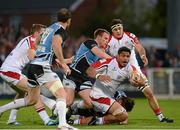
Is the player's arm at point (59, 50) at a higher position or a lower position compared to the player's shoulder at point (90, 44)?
lower

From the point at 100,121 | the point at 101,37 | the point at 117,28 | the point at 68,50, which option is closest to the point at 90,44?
the point at 101,37

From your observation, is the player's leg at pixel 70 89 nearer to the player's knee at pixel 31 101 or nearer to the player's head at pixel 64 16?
the player's knee at pixel 31 101

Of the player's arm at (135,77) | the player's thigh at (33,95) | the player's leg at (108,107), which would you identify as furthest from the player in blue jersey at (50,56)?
the player's arm at (135,77)

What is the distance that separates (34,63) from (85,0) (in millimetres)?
43935

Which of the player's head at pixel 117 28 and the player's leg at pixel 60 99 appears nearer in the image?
the player's leg at pixel 60 99

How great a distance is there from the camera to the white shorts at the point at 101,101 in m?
18.1

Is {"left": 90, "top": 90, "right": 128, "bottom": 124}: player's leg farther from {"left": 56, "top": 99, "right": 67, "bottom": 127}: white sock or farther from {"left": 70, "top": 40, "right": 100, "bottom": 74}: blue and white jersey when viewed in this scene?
{"left": 56, "top": 99, "right": 67, "bottom": 127}: white sock

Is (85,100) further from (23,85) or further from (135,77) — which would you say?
(23,85)

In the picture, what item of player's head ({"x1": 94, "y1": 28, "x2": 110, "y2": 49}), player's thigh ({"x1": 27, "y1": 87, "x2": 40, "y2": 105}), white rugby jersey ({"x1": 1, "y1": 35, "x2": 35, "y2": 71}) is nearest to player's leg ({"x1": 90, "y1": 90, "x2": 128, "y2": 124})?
player's thigh ({"x1": 27, "y1": 87, "x2": 40, "y2": 105})

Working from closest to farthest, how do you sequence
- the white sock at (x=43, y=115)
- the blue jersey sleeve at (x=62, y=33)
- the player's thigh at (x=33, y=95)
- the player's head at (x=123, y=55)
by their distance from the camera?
the blue jersey sleeve at (x=62, y=33)
the player's thigh at (x=33, y=95)
the player's head at (x=123, y=55)
the white sock at (x=43, y=115)

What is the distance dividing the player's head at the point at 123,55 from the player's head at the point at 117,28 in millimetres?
1407

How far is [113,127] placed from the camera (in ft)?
56.7

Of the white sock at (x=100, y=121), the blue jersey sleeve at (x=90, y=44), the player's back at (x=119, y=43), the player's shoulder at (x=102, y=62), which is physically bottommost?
the white sock at (x=100, y=121)

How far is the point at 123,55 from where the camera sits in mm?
18047
